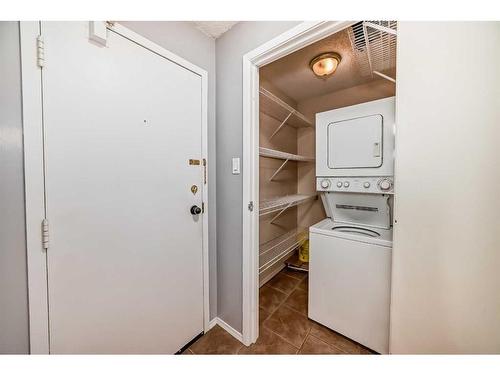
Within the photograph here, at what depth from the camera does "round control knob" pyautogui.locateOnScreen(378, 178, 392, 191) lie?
130 cm

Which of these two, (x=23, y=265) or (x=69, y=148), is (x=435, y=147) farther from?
(x=23, y=265)

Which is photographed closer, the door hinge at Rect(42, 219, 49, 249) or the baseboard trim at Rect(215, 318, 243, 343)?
the door hinge at Rect(42, 219, 49, 249)

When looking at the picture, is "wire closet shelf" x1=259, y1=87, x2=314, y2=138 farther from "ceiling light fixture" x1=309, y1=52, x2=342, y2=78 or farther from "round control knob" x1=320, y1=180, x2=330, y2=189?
"round control knob" x1=320, y1=180, x2=330, y2=189

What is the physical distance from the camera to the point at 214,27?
51.7 inches

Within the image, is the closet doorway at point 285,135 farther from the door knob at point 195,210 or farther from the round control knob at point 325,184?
the round control knob at point 325,184

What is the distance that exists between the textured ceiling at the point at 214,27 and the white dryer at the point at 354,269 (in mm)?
1510

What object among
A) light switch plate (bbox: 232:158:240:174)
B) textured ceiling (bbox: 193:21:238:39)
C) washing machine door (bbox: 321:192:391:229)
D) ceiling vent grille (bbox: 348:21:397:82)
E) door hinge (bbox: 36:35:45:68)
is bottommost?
washing machine door (bbox: 321:192:391:229)

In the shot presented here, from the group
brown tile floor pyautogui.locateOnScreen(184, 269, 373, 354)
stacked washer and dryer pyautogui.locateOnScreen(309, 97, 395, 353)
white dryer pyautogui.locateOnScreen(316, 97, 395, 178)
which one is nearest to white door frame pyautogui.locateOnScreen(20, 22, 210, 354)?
brown tile floor pyautogui.locateOnScreen(184, 269, 373, 354)

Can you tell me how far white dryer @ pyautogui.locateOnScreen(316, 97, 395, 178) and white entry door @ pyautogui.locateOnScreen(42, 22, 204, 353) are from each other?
1040 mm

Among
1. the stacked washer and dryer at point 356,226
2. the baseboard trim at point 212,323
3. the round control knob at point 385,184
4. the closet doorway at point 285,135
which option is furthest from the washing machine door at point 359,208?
the baseboard trim at point 212,323

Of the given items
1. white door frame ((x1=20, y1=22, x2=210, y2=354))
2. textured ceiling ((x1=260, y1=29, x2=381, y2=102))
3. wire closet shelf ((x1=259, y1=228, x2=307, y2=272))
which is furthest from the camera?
wire closet shelf ((x1=259, y1=228, x2=307, y2=272))

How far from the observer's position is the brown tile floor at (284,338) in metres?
1.28

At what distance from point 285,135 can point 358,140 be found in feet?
4.06

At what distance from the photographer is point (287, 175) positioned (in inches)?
102
